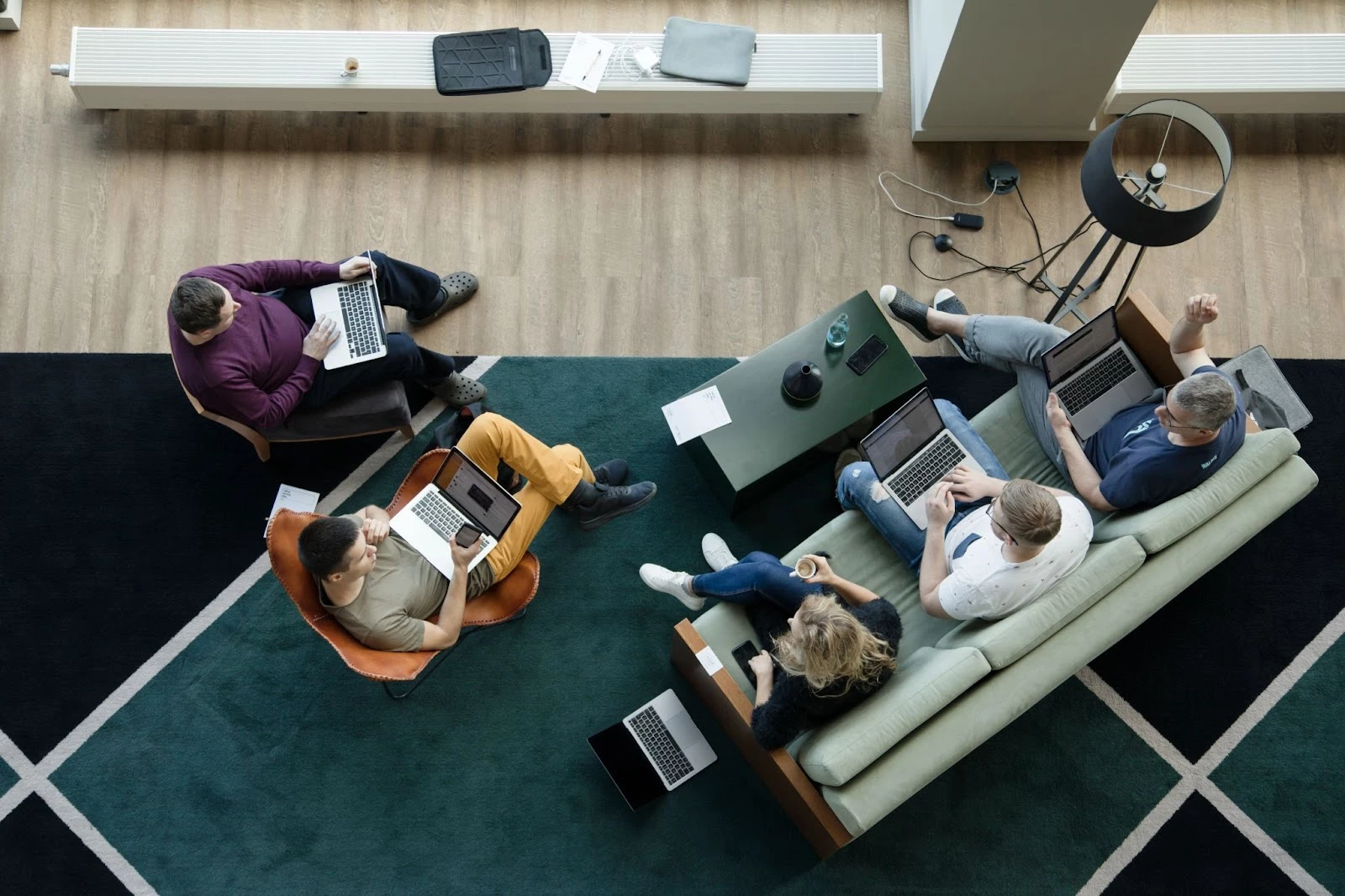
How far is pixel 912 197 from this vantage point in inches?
171

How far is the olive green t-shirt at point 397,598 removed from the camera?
3.02 m

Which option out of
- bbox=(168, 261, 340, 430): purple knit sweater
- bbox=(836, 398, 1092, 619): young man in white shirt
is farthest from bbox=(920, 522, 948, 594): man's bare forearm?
bbox=(168, 261, 340, 430): purple knit sweater

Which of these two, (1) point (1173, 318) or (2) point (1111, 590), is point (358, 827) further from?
(1) point (1173, 318)

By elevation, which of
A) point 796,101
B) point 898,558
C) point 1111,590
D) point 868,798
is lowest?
point 868,798

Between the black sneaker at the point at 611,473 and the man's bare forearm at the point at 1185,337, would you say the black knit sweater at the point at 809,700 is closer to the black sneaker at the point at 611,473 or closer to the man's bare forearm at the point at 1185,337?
the black sneaker at the point at 611,473

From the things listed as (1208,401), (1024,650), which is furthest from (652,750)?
(1208,401)

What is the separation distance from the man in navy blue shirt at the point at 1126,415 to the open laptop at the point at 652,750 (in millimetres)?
1672

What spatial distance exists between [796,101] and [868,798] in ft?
9.82

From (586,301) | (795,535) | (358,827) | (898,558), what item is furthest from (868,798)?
(586,301)

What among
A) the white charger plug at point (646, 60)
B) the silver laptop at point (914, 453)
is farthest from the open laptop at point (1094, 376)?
the white charger plug at point (646, 60)

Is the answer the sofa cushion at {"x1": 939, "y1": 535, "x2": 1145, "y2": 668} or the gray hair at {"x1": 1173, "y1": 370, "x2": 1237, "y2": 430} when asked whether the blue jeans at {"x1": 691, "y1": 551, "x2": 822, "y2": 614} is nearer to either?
the sofa cushion at {"x1": 939, "y1": 535, "x2": 1145, "y2": 668}

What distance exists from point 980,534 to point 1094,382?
86 cm

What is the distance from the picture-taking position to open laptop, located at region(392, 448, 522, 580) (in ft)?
10.7

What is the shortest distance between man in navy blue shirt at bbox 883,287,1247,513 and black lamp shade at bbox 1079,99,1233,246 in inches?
9.5
